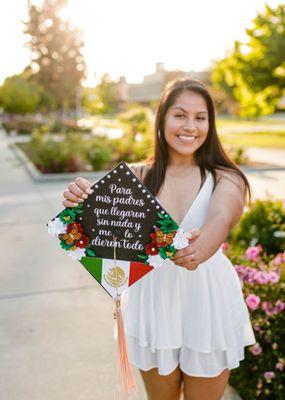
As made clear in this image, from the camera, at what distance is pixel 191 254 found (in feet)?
5.30

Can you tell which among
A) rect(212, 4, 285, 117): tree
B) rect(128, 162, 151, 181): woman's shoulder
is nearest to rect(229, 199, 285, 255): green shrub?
rect(128, 162, 151, 181): woman's shoulder

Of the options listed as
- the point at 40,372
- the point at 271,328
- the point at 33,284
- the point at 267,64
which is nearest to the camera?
the point at 271,328

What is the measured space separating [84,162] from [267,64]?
15905 millimetres

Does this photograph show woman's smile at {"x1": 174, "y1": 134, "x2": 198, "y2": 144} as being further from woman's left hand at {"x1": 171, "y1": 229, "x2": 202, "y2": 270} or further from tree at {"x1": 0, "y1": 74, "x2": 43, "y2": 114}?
tree at {"x1": 0, "y1": 74, "x2": 43, "y2": 114}

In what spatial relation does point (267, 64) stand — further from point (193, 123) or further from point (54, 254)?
point (193, 123)

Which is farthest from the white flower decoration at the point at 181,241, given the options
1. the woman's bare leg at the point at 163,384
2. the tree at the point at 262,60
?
the tree at the point at 262,60

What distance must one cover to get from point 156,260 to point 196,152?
0.61m

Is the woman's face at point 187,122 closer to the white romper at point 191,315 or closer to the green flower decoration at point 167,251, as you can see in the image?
the white romper at point 191,315

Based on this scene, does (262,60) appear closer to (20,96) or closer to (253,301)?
(253,301)

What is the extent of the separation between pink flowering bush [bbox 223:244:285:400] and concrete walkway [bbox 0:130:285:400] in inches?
26.0

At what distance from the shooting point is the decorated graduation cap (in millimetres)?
1669

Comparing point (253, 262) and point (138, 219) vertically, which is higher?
point (138, 219)

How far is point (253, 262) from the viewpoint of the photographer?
3232mm

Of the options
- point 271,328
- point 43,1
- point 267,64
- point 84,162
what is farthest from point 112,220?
point 43,1
